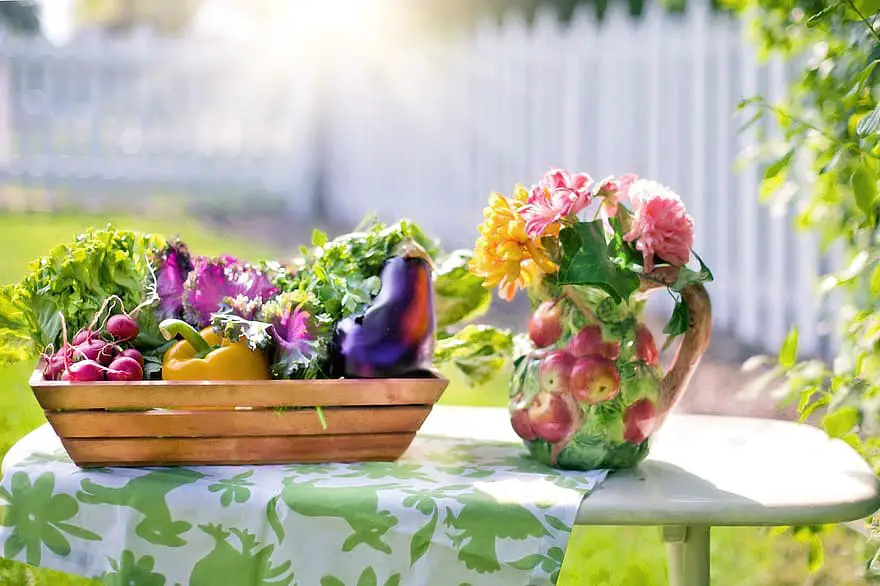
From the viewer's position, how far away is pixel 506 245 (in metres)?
1.24

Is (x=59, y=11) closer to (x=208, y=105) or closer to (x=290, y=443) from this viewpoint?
(x=208, y=105)

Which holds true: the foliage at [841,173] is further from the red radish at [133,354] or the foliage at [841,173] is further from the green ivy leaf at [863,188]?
the red radish at [133,354]

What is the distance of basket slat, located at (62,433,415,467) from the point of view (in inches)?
47.3

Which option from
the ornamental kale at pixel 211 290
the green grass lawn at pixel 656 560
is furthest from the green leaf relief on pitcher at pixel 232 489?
the green grass lawn at pixel 656 560

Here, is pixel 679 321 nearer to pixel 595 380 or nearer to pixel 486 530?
pixel 595 380

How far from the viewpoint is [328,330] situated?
4.19 feet

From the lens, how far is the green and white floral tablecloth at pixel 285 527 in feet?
3.64

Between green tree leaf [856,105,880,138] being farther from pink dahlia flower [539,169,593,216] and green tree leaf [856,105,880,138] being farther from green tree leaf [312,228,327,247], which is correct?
green tree leaf [312,228,327,247]

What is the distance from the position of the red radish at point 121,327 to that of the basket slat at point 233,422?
119 mm

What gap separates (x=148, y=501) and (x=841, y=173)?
958mm

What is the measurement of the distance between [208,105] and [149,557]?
19.1 ft

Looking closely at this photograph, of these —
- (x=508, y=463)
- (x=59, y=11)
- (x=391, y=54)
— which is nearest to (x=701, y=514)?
(x=508, y=463)

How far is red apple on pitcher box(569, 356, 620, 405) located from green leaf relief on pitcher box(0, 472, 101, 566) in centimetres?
55

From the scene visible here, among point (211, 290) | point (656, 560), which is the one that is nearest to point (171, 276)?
point (211, 290)
